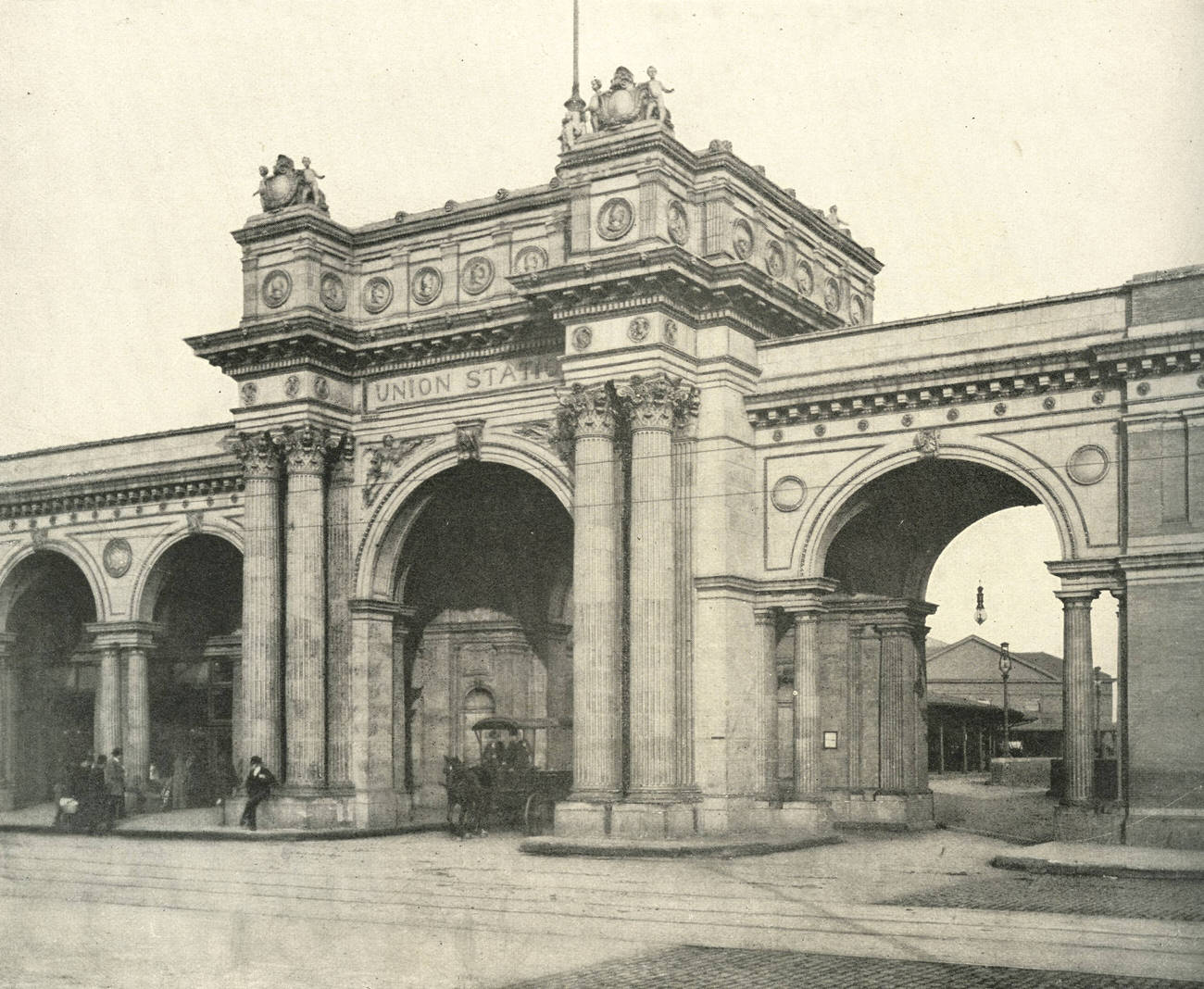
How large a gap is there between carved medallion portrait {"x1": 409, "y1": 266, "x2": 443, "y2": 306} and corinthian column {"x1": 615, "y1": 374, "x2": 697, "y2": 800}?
19.0 feet

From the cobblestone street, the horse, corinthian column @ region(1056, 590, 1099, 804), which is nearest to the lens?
the cobblestone street

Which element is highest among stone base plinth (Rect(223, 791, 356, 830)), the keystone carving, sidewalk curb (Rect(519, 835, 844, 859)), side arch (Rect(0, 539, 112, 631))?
the keystone carving

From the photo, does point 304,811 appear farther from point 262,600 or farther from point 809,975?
point 809,975

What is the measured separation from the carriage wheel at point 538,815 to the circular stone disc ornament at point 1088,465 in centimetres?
1107

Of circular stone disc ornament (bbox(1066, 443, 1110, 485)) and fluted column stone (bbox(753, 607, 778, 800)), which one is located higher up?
circular stone disc ornament (bbox(1066, 443, 1110, 485))

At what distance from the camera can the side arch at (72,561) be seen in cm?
3597

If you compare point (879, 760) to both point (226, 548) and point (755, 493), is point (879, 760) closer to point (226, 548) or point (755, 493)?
point (755, 493)

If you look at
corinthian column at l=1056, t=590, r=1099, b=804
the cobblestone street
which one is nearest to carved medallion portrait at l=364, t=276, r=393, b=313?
corinthian column at l=1056, t=590, r=1099, b=804

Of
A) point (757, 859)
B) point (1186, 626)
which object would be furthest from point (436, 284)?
point (1186, 626)

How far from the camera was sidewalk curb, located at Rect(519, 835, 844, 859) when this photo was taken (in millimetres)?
22344

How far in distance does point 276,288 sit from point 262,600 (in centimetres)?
617

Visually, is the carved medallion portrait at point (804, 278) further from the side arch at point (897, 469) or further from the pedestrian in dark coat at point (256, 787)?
the pedestrian in dark coat at point (256, 787)

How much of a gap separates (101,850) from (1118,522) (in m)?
17.5

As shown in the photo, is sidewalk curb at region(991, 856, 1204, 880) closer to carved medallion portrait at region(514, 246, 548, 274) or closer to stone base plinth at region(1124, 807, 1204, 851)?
stone base plinth at region(1124, 807, 1204, 851)
